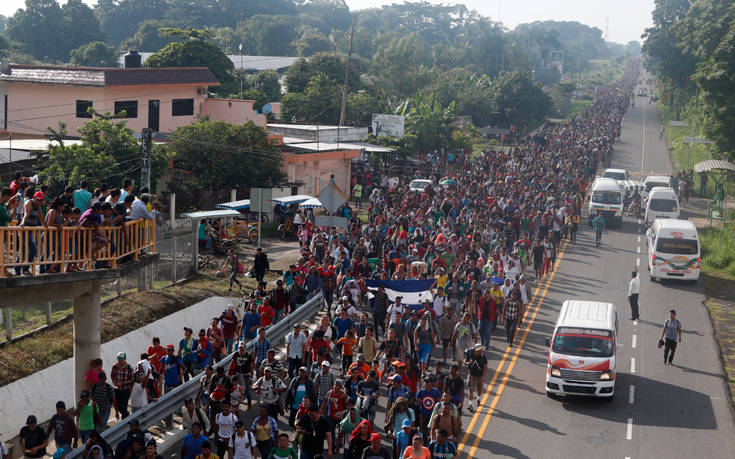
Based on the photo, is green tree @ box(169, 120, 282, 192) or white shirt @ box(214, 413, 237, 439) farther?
green tree @ box(169, 120, 282, 192)

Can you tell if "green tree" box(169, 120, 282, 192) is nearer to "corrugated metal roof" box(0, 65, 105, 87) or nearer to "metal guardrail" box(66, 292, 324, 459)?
"corrugated metal roof" box(0, 65, 105, 87)

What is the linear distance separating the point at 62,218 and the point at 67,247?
1.88 feet

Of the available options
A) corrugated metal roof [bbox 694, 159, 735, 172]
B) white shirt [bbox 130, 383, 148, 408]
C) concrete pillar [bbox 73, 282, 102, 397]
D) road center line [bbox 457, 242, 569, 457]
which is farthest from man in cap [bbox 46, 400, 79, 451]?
corrugated metal roof [bbox 694, 159, 735, 172]

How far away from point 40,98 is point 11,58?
59.3 metres

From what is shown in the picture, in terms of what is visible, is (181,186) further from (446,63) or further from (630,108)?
(446,63)

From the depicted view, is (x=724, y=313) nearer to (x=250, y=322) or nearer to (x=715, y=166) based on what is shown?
(x=250, y=322)

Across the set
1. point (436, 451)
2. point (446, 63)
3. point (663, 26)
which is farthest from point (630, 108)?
point (436, 451)

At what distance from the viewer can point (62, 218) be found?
45.0 feet

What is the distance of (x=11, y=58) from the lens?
9538 centimetres

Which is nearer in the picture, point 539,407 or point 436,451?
point 436,451

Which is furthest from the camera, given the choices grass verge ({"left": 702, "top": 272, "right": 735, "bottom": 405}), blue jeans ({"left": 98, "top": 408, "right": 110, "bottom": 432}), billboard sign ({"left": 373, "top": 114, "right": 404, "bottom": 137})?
billboard sign ({"left": 373, "top": 114, "right": 404, "bottom": 137})

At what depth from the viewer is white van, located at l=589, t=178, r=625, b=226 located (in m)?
40.2

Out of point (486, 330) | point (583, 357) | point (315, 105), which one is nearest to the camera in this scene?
point (583, 357)

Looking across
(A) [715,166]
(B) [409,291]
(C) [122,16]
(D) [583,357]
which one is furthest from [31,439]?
(C) [122,16]
